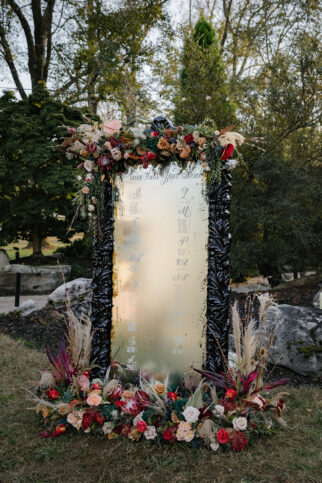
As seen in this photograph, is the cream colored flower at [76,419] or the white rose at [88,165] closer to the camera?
the cream colored flower at [76,419]

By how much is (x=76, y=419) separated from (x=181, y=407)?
857 millimetres

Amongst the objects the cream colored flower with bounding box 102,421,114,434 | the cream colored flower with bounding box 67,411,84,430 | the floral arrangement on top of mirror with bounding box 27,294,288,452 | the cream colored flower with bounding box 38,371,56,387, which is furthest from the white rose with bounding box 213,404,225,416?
the cream colored flower with bounding box 38,371,56,387

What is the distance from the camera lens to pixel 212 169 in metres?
3.15

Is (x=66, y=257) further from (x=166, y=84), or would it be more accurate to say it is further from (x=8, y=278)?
(x=166, y=84)

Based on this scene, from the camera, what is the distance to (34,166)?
1068 centimetres

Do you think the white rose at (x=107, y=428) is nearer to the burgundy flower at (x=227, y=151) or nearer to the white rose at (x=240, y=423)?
the white rose at (x=240, y=423)

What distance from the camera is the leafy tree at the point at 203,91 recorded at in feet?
31.5

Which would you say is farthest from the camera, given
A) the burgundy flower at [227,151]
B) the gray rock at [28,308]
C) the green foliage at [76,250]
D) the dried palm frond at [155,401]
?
the green foliage at [76,250]

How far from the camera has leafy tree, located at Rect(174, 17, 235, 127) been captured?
959cm

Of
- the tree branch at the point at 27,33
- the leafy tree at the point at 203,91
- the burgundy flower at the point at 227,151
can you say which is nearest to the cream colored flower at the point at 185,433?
the burgundy flower at the point at 227,151

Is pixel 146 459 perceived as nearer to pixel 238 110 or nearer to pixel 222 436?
pixel 222 436

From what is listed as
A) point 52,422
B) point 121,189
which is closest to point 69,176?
point 121,189

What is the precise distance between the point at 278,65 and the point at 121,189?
815 centimetres

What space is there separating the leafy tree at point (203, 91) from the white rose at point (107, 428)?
8.13 metres
